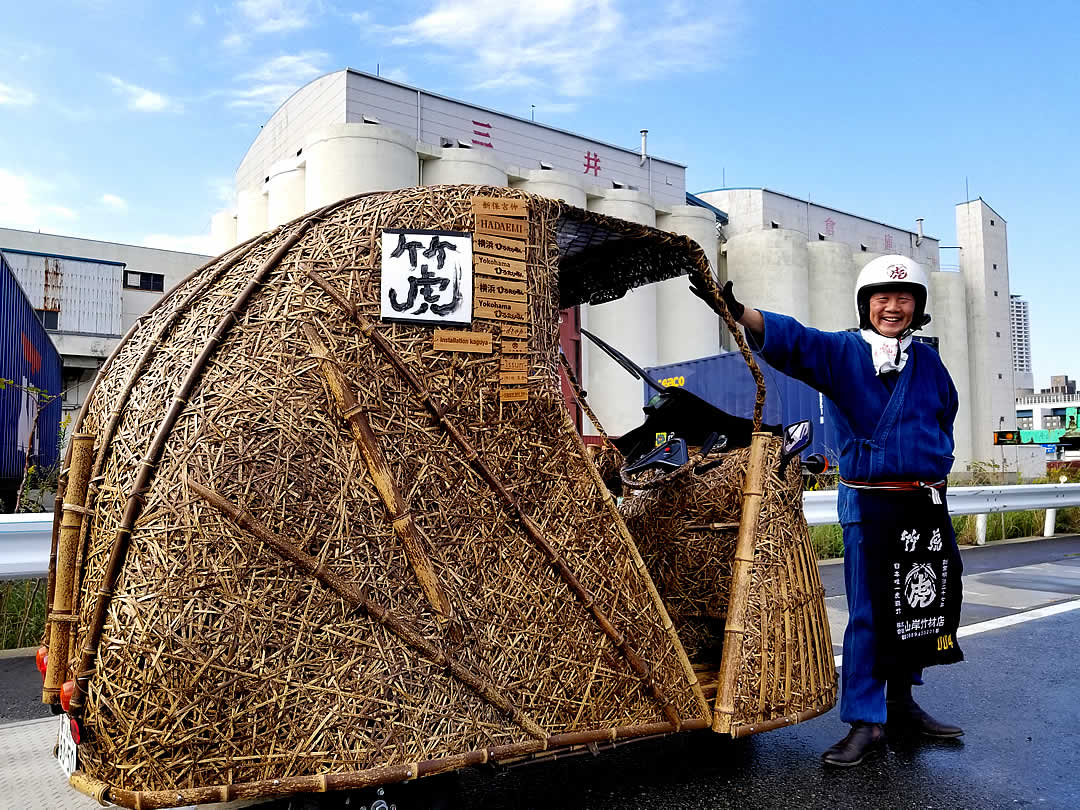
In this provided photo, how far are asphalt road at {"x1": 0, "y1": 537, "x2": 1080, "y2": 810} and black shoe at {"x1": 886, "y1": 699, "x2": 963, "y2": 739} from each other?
56 mm

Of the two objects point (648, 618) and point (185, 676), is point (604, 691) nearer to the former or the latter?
point (648, 618)

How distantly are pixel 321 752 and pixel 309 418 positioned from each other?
2.97 ft

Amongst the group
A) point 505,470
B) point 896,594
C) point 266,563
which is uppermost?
point 505,470

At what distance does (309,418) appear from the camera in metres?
2.30

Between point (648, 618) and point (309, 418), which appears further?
point (648, 618)

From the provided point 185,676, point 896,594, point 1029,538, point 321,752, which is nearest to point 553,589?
point 321,752

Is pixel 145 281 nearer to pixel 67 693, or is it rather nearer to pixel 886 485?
pixel 67 693

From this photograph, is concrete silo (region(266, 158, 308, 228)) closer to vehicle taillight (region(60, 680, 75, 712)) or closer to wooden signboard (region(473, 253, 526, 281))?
wooden signboard (region(473, 253, 526, 281))

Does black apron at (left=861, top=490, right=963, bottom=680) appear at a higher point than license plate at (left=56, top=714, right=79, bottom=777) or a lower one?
higher

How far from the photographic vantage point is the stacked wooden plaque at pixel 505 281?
257 centimetres

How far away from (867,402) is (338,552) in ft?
7.72

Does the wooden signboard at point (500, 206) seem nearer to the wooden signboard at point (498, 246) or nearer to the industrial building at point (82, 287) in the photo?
the wooden signboard at point (498, 246)

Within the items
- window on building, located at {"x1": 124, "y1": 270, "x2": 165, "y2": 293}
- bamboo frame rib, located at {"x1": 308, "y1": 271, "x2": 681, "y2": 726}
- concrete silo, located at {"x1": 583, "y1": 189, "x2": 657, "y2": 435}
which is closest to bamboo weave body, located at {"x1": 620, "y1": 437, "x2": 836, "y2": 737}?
bamboo frame rib, located at {"x1": 308, "y1": 271, "x2": 681, "y2": 726}

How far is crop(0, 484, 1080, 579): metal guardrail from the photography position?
14.2 feet
